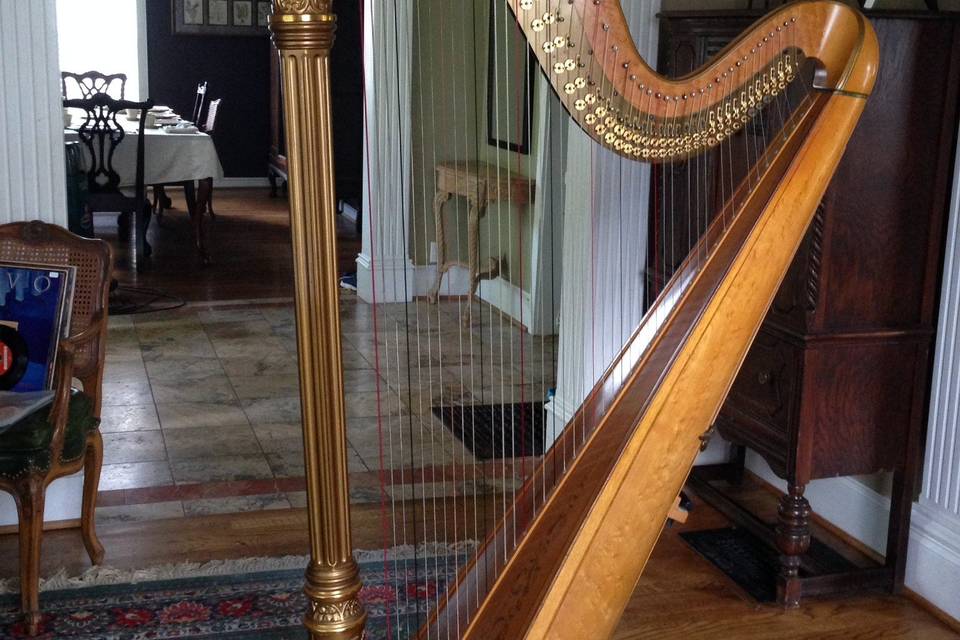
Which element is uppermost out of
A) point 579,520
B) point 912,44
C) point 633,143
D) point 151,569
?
point 912,44

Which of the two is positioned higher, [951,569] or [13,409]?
[13,409]

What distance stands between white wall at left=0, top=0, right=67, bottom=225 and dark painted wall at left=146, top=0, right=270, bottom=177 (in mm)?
7513

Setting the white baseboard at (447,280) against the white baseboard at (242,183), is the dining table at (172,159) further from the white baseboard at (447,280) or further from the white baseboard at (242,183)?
the white baseboard at (242,183)

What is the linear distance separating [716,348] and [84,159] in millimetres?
5276

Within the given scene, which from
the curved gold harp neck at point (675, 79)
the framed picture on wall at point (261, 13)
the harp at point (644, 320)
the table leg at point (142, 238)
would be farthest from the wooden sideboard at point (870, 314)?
the framed picture on wall at point (261, 13)

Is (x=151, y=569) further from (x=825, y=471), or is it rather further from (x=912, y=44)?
(x=912, y=44)

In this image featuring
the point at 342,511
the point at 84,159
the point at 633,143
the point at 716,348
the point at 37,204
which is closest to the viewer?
the point at 342,511

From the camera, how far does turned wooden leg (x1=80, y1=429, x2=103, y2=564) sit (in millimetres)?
2943

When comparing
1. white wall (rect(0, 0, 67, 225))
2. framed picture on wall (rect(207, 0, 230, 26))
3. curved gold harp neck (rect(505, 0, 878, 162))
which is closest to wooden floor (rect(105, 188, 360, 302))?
framed picture on wall (rect(207, 0, 230, 26))

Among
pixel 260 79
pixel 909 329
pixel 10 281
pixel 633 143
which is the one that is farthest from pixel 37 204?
pixel 260 79

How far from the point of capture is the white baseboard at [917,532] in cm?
271

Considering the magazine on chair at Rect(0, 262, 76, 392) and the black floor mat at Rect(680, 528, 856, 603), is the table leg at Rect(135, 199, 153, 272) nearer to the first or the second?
the magazine on chair at Rect(0, 262, 76, 392)

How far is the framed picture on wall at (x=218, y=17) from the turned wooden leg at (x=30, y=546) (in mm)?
8074

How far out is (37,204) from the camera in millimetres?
3051
